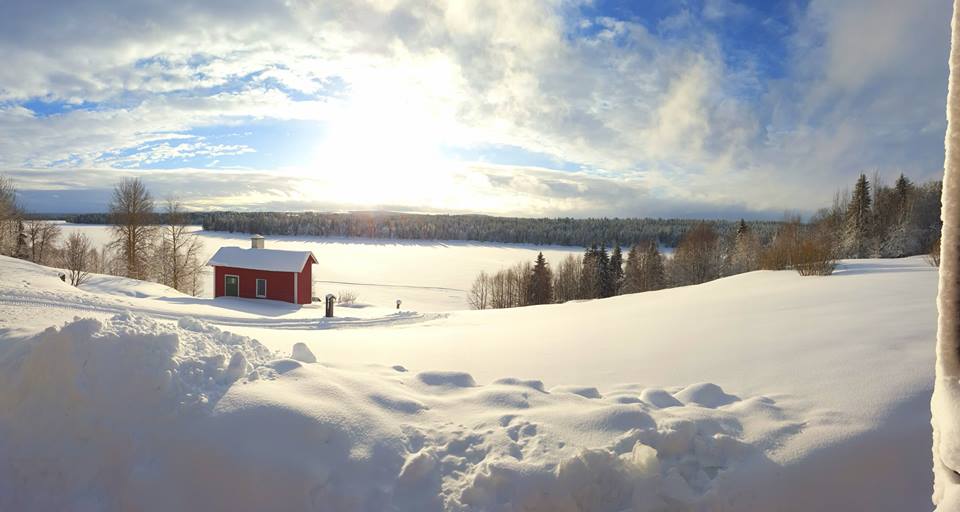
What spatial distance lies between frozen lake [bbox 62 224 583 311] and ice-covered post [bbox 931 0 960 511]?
35.4 meters

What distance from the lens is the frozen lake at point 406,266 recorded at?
154 ft

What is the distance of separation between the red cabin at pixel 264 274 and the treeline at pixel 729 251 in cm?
2193

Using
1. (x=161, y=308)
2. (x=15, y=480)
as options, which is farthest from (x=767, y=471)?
(x=161, y=308)

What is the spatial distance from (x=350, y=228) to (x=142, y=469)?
124 metres

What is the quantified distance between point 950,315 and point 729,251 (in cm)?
4786

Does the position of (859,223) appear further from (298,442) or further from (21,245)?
(21,245)

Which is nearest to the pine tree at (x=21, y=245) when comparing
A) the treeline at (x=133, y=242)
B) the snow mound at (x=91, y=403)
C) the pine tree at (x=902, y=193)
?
the treeline at (x=133, y=242)

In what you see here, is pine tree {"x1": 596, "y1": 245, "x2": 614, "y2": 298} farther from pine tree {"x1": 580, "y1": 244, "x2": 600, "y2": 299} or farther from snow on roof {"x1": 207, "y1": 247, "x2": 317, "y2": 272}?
snow on roof {"x1": 207, "y1": 247, "x2": 317, "y2": 272}

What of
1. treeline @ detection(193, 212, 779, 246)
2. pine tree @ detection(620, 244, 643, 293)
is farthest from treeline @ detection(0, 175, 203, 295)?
treeline @ detection(193, 212, 779, 246)

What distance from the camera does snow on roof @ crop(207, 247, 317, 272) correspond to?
25.7 meters

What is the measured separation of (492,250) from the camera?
99062mm

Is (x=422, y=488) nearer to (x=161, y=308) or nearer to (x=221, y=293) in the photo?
(x=161, y=308)

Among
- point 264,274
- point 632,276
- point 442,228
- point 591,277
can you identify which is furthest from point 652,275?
point 442,228

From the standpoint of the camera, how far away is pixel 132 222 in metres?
33.1
